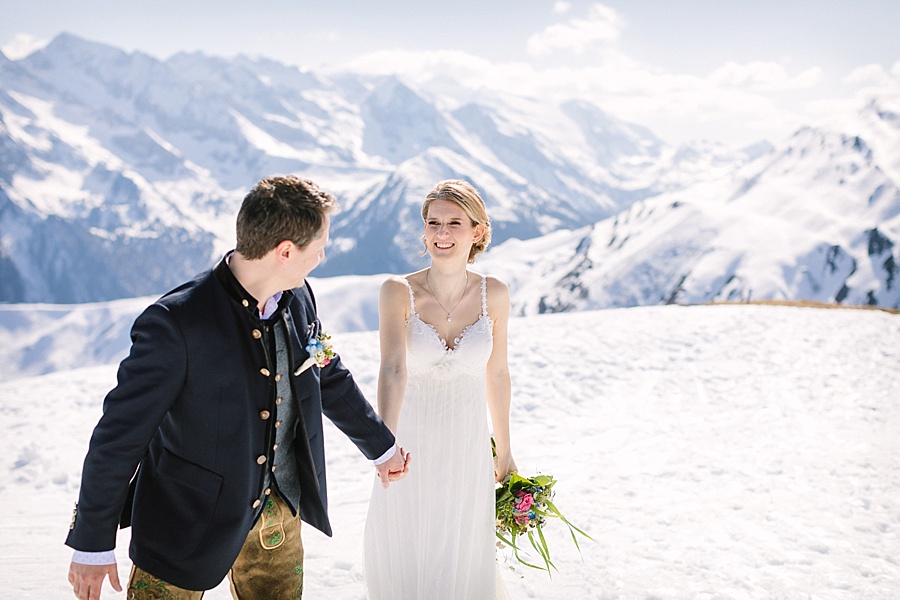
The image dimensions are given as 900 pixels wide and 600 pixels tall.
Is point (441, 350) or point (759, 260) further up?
point (759, 260)

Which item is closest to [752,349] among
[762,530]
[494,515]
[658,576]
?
[762,530]

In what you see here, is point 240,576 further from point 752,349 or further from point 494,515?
point 752,349

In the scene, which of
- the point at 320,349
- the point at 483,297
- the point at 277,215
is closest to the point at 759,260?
the point at 483,297

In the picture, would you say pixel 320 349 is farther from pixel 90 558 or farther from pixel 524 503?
pixel 524 503

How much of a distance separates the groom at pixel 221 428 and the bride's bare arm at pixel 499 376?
1.38 m

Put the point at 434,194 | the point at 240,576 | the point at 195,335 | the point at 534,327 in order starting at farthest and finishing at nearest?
the point at 534,327 < the point at 434,194 < the point at 240,576 < the point at 195,335

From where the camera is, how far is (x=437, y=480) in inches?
165

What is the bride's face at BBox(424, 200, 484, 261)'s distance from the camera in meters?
4.07

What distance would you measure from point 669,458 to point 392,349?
20.8ft

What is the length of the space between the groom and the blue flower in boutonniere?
0.04 feet

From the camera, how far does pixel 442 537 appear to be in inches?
166

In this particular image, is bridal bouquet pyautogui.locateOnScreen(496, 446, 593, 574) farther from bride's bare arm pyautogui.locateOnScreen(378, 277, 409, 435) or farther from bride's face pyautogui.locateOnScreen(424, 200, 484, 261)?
bride's face pyautogui.locateOnScreen(424, 200, 484, 261)

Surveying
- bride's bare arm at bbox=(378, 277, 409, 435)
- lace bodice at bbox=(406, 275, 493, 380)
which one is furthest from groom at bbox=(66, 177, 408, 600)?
lace bodice at bbox=(406, 275, 493, 380)

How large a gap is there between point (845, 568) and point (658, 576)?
5.73 feet
